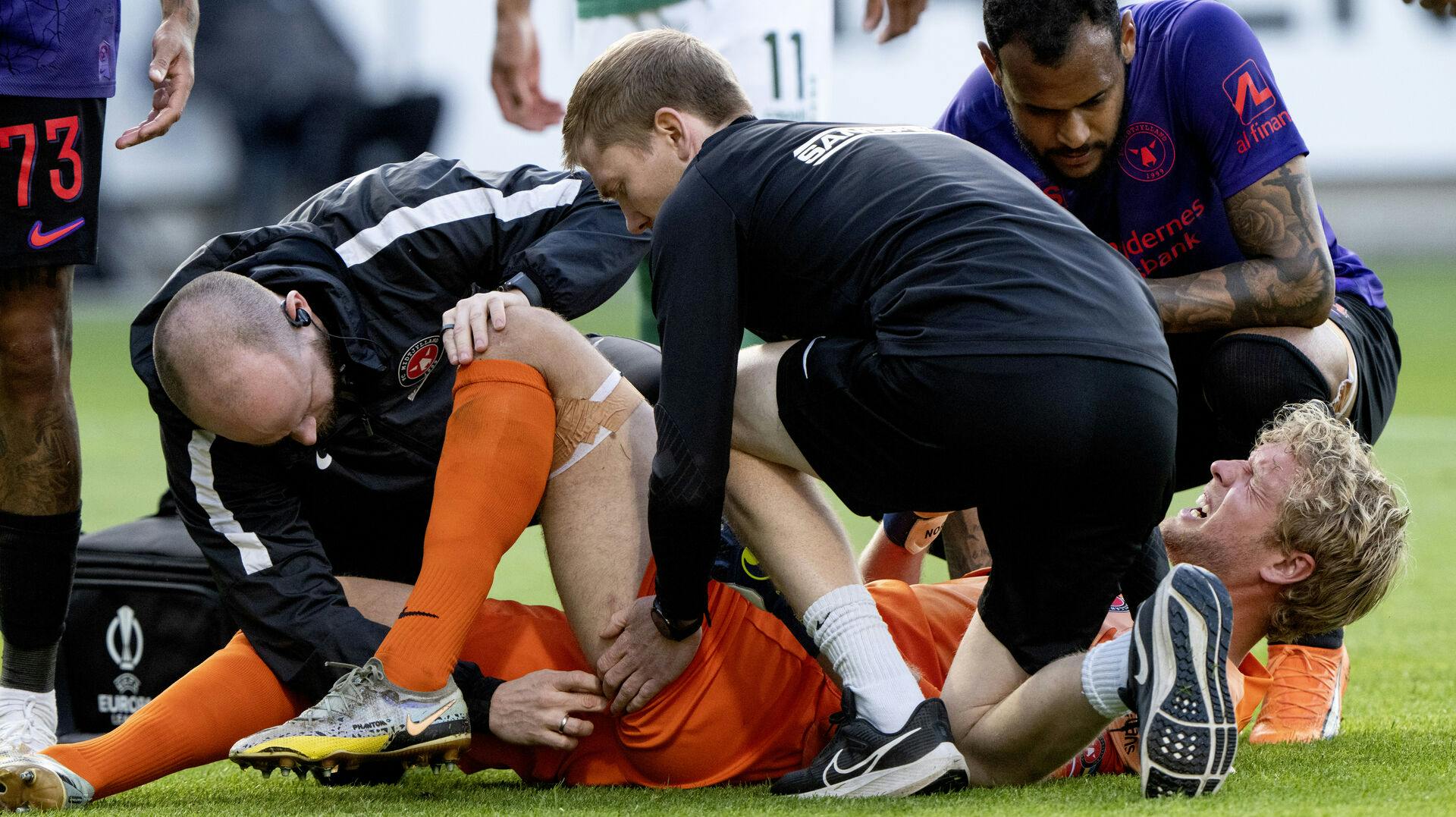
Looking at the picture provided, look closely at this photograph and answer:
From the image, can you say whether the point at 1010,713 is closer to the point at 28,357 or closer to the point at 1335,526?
the point at 1335,526

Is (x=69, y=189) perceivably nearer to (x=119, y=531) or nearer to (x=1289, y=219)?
(x=119, y=531)

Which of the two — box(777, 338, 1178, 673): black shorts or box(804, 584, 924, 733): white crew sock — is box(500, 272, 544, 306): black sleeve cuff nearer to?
box(777, 338, 1178, 673): black shorts

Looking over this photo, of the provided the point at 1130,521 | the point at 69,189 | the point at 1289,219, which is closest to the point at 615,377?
the point at 1130,521

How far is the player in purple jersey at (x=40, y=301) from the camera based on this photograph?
242cm

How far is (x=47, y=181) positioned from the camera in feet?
8.05

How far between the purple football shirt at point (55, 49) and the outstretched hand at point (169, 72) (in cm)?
8

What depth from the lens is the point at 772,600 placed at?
2355mm

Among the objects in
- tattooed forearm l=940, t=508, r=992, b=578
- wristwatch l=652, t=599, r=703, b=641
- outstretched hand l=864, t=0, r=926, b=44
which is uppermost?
outstretched hand l=864, t=0, r=926, b=44

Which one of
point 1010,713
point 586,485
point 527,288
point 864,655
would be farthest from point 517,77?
point 1010,713

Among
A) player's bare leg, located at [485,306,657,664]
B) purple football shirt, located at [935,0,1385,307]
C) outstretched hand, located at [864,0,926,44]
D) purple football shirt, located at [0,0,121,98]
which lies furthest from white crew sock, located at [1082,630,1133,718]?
outstretched hand, located at [864,0,926,44]

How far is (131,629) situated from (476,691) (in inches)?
40.1

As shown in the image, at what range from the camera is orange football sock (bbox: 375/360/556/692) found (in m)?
2.08

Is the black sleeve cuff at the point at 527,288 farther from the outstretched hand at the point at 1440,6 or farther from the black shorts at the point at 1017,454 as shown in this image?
the outstretched hand at the point at 1440,6

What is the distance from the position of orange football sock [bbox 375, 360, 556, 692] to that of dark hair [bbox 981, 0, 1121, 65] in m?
1.04
